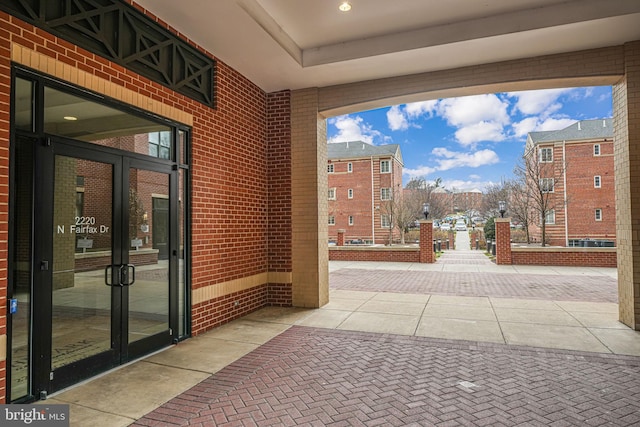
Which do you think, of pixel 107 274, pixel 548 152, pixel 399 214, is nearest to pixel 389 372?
pixel 107 274

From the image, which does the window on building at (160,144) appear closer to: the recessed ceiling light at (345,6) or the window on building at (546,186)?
the recessed ceiling light at (345,6)

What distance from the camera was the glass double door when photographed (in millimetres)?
3572

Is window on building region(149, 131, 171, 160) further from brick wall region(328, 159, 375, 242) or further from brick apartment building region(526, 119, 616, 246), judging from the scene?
brick wall region(328, 159, 375, 242)

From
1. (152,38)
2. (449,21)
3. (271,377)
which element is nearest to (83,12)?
(152,38)

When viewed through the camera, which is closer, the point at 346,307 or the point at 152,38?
the point at 152,38

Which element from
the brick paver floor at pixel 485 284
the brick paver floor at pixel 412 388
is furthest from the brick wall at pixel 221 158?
the brick paver floor at pixel 485 284

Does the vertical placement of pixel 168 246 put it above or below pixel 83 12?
below

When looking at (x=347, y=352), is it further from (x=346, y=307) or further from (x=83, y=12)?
(x=83, y=12)

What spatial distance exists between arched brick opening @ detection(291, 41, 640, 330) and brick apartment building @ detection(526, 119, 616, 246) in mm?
26045

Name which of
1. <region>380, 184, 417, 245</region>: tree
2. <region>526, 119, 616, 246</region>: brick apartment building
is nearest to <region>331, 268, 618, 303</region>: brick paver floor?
<region>380, 184, 417, 245</region>: tree

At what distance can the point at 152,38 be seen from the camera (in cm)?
491

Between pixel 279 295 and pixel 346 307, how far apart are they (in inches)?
57.7

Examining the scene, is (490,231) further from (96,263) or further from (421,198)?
(96,263)

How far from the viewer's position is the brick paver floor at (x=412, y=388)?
3180 mm
